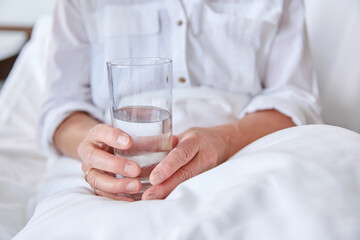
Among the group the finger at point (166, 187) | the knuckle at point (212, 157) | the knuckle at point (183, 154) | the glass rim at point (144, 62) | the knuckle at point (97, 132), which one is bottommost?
the knuckle at point (212, 157)

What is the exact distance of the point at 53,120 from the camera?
3.05ft

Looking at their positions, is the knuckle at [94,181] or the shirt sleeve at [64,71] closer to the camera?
the knuckle at [94,181]

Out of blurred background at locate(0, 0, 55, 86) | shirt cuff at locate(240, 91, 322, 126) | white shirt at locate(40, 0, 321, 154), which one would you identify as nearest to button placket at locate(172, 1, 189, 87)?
white shirt at locate(40, 0, 321, 154)

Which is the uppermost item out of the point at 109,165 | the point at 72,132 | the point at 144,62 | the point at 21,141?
the point at 144,62

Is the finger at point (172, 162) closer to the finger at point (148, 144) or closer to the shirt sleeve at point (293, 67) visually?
the finger at point (148, 144)

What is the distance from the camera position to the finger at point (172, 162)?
542mm

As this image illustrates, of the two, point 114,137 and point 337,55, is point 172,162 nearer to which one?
point 114,137

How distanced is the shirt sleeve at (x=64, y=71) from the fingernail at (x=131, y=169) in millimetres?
436

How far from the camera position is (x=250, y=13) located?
39.4 inches

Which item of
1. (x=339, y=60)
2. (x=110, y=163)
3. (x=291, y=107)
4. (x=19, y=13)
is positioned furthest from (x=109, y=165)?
(x=19, y=13)

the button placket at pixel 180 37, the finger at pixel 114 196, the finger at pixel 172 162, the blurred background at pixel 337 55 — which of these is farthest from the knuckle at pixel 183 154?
the blurred background at pixel 337 55

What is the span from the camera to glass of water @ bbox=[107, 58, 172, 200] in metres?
0.55

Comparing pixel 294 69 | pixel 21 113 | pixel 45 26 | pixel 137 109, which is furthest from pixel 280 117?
pixel 45 26

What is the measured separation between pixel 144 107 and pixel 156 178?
0.36ft
